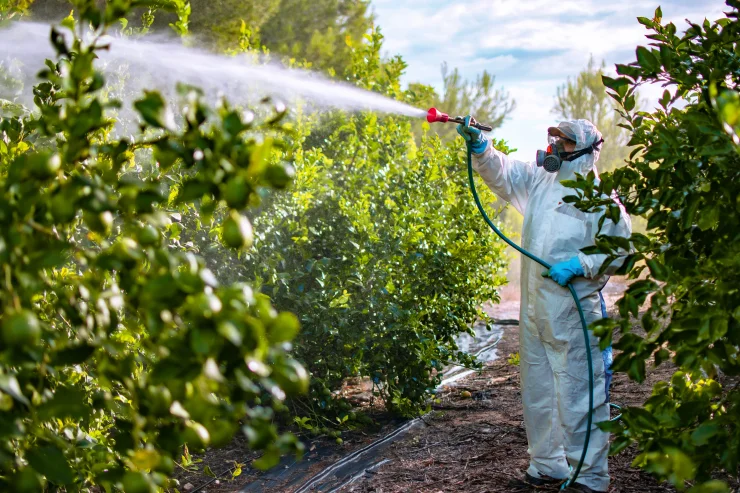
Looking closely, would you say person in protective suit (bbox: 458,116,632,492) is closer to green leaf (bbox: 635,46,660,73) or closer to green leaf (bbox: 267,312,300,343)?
green leaf (bbox: 635,46,660,73)

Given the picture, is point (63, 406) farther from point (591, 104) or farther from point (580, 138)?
point (591, 104)

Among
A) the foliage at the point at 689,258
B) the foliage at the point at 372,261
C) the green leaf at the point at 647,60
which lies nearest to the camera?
the foliage at the point at 689,258

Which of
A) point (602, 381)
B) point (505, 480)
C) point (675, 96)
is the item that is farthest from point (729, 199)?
point (505, 480)

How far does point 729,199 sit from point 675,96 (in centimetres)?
60

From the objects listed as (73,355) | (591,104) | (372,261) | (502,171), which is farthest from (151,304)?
(591,104)

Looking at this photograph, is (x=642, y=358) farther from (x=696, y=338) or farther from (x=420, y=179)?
(x=420, y=179)

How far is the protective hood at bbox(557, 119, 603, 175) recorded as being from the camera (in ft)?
10.9

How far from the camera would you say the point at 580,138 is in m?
3.33

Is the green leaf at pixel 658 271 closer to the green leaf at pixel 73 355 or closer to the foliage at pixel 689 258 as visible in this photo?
the foliage at pixel 689 258

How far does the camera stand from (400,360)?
13.6ft

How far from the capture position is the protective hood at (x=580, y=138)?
333 centimetres

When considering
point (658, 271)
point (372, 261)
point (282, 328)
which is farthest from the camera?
point (372, 261)

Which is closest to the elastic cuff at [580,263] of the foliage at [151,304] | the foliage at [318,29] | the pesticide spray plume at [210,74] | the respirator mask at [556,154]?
the respirator mask at [556,154]

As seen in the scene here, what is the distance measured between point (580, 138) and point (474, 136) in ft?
1.64
